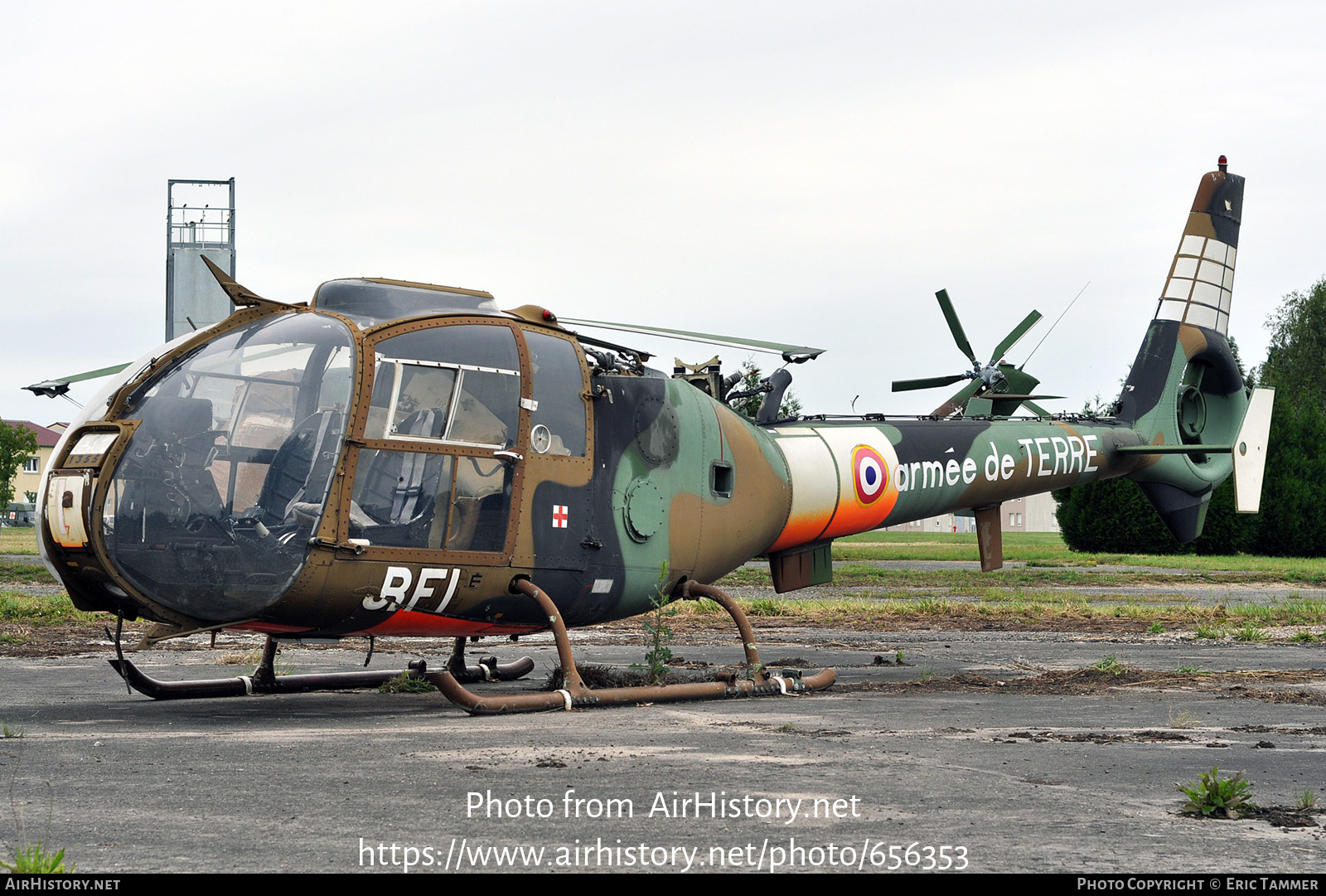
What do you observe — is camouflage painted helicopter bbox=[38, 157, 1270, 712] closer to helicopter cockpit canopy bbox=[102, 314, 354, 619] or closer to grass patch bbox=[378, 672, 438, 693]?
helicopter cockpit canopy bbox=[102, 314, 354, 619]

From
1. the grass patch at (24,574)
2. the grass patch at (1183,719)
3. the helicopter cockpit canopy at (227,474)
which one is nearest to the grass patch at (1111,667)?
the grass patch at (1183,719)

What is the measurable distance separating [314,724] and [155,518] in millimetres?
1941

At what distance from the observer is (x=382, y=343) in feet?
30.7

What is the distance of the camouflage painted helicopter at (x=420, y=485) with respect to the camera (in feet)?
28.4

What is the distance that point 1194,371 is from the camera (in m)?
18.6

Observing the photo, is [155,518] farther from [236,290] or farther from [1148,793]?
[1148,793]

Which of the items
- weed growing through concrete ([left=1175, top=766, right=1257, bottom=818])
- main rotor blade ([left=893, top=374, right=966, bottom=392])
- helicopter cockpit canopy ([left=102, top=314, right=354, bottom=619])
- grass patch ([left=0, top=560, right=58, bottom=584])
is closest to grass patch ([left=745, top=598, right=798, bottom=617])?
main rotor blade ([left=893, top=374, right=966, bottom=392])

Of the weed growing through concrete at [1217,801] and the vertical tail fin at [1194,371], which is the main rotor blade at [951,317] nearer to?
the vertical tail fin at [1194,371]

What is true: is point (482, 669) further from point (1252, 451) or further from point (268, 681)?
point (1252, 451)

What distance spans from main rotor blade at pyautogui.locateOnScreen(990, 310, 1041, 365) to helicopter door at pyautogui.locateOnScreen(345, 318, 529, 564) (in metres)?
9.54

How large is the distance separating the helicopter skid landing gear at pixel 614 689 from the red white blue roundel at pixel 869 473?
2690 mm

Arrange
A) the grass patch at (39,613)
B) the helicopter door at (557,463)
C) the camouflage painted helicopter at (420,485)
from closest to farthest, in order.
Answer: the camouflage painted helicopter at (420,485)
the helicopter door at (557,463)
the grass patch at (39,613)

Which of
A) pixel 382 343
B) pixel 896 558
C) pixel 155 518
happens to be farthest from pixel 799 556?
pixel 896 558

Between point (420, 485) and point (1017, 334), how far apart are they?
11.2m
